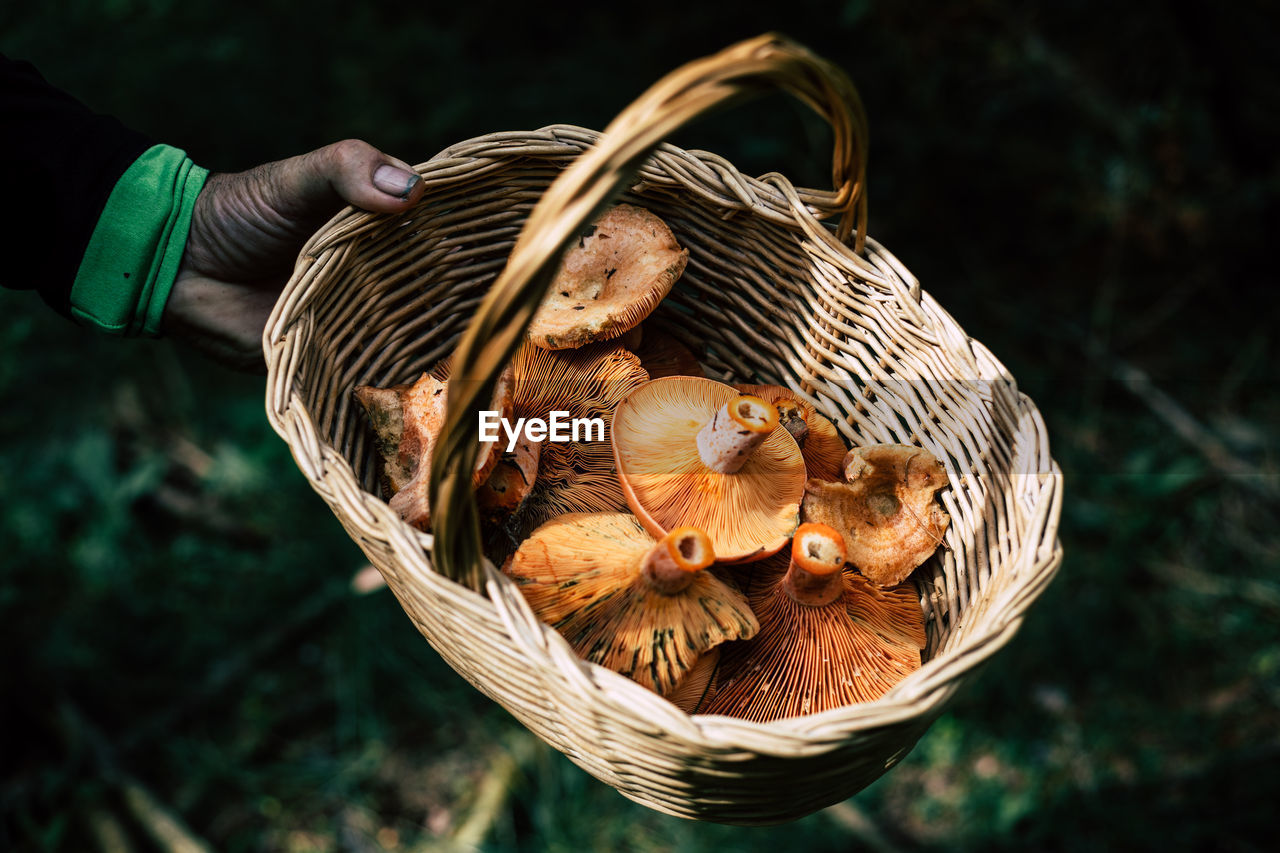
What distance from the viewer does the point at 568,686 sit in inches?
48.3

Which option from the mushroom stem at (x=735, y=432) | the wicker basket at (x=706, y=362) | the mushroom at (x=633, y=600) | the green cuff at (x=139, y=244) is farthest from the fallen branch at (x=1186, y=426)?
the green cuff at (x=139, y=244)

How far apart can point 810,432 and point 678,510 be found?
35 cm

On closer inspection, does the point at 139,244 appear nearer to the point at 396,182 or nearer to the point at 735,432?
the point at 396,182

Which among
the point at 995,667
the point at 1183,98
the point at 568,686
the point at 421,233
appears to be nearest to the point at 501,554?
the point at 568,686

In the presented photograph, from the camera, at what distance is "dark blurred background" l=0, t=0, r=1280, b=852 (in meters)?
2.68

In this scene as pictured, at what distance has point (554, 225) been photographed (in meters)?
1.11

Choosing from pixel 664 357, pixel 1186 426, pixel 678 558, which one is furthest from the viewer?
pixel 1186 426

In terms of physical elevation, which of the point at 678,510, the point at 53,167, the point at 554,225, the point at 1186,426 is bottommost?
the point at 1186,426

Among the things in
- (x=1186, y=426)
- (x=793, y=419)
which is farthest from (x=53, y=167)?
(x=1186, y=426)

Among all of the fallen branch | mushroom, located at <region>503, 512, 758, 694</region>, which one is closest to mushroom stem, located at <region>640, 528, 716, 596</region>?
mushroom, located at <region>503, 512, 758, 694</region>

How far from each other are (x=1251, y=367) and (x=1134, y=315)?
0.46 m

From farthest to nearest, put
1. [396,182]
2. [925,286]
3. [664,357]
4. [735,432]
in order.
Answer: [925,286] → [664,357] → [396,182] → [735,432]

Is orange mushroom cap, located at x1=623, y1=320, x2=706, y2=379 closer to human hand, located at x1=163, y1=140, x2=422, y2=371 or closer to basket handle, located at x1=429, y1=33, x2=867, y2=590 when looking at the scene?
human hand, located at x1=163, y1=140, x2=422, y2=371

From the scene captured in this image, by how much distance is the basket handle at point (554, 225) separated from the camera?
1.10m
